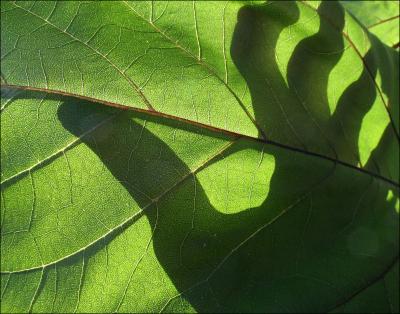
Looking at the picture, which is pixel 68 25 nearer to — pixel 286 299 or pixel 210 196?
pixel 210 196

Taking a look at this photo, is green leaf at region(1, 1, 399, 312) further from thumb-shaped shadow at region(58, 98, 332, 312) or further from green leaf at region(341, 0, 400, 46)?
green leaf at region(341, 0, 400, 46)

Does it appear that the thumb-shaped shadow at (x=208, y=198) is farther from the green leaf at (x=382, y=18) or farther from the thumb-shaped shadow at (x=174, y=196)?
the green leaf at (x=382, y=18)

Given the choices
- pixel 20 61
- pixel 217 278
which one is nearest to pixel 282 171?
pixel 217 278

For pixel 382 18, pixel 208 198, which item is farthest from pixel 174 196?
pixel 382 18

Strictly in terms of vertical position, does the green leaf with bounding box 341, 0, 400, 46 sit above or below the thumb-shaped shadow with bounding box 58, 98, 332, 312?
above

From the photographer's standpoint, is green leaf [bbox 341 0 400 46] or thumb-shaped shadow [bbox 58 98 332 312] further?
green leaf [bbox 341 0 400 46]

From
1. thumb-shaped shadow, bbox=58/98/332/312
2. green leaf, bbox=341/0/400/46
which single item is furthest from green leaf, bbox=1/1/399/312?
green leaf, bbox=341/0/400/46
